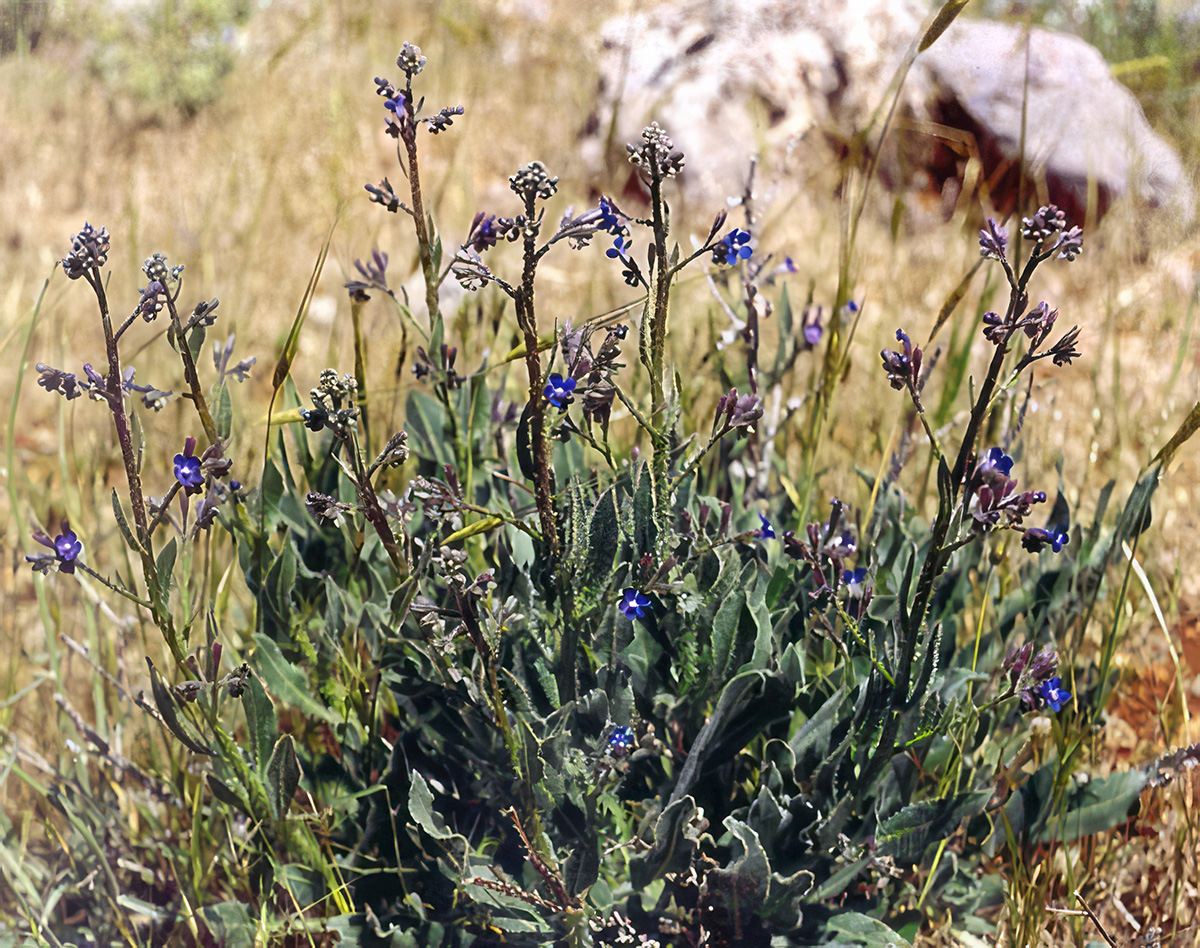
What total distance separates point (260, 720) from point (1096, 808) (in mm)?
1389

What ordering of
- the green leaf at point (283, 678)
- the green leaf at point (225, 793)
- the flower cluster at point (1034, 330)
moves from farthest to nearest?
the green leaf at point (283, 678) < the green leaf at point (225, 793) < the flower cluster at point (1034, 330)

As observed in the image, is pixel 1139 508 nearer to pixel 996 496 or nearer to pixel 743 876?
pixel 996 496

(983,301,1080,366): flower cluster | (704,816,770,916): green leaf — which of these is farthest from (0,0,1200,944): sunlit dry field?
(704,816,770,916): green leaf

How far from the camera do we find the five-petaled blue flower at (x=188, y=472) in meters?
1.29

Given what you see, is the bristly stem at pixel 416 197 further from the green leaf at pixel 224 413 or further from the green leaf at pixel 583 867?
the green leaf at pixel 583 867

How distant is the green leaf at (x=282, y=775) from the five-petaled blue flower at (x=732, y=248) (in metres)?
0.91

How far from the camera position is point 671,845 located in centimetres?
147

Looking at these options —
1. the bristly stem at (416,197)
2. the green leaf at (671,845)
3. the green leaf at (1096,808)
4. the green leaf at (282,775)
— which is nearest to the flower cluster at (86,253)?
the bristly stem at (416,197)

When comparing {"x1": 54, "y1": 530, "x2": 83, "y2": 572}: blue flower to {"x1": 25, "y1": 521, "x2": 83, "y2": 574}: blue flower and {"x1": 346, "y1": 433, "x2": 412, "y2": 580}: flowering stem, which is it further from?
{"x1": 346, "y1": 433, "x2": 412, "y2": 580}: flowering stem

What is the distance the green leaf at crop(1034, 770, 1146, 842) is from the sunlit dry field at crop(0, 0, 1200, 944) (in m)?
0.12

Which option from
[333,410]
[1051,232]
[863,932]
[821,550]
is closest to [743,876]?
[863,932]

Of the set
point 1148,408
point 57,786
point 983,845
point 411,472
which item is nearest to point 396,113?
point 411,472

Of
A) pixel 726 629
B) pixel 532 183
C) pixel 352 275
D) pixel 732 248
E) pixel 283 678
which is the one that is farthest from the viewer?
pixel 352 275

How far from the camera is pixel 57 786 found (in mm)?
1810
